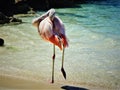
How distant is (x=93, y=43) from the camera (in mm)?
10766

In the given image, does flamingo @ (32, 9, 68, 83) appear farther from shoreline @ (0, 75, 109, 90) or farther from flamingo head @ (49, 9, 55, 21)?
shoreline @ (0, 75, 109, 90)

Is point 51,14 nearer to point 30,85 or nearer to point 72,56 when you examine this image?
point 30,85

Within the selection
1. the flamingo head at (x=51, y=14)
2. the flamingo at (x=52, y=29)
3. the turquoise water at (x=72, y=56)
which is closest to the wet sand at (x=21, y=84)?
the turquoise water at (x=72, y=56)

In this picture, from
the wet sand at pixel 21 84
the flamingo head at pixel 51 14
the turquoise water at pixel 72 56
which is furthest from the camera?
the turquoise water at pixel 72 56

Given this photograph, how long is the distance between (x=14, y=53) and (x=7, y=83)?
9.07ft

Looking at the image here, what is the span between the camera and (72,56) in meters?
8.76

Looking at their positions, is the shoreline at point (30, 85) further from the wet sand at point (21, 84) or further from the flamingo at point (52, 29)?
the flamingo at point (52, 29)

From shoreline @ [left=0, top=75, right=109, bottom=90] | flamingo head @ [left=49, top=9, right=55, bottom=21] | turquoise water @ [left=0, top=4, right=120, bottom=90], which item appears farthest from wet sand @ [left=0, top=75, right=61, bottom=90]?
flamingo head @ [left=49, top=9, right=55, bottom=21]

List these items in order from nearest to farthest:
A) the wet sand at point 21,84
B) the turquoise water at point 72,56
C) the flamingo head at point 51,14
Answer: the wet sand at point 21,84
the flamingo head at point 51,14
the turquoise water at point 72,56

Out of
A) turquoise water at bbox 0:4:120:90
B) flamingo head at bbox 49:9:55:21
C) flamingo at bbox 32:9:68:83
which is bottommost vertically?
turquoise water at bbox 0:4:120:90

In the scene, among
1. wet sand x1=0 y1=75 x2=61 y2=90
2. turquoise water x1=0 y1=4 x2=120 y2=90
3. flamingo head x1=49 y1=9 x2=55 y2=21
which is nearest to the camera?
wet sand x1=0 y1=75 x2=61 y2=90

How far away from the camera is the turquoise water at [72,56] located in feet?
22.6

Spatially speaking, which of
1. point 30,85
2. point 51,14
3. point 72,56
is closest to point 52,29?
point 51,14

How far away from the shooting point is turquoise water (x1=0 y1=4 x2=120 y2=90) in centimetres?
689
